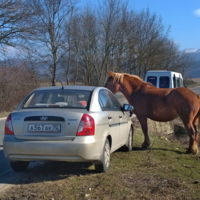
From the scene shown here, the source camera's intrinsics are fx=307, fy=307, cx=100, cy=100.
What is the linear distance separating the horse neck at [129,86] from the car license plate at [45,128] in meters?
3.87

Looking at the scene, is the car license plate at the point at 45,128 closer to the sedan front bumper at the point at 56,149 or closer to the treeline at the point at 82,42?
the sedan front bumper at the point at 56,149

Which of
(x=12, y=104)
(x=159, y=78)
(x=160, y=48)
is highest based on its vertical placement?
(x=160, y=48)

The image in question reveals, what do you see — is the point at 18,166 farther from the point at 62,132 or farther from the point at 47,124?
the point at 62,132

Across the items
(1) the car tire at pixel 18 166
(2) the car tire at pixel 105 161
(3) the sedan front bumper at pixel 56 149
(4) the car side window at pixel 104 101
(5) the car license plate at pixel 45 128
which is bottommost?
(1) the car tire at pixel 18 166

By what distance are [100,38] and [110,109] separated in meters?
30.0

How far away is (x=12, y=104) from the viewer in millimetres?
22562

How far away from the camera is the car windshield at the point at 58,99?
548 centimetres

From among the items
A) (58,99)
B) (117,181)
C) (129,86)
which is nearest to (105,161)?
(117,181)

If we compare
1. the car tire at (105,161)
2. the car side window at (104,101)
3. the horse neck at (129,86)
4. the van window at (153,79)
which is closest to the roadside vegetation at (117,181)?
the car tire at (105,161)

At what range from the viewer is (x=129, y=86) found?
28.2 ft

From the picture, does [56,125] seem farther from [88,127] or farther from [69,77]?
[69,77]

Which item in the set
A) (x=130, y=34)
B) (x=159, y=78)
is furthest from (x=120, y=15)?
(x=159, y=78)

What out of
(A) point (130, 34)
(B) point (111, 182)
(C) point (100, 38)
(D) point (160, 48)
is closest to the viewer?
(B) point (111, 182)

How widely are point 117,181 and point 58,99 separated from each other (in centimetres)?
191
